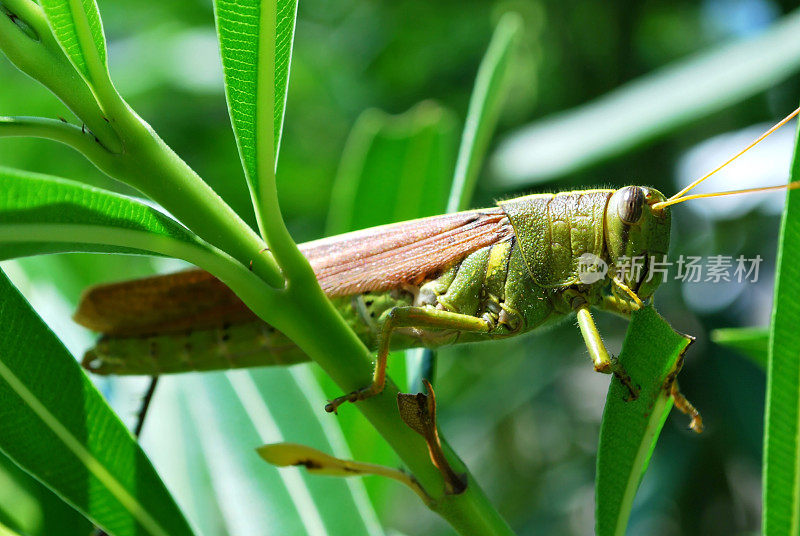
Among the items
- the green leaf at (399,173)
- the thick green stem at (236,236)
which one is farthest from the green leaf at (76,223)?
the green leaf at (399,173)

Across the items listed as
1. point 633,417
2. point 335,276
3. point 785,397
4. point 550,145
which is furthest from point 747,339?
point 550,145

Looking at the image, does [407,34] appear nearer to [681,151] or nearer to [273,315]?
[681,151]

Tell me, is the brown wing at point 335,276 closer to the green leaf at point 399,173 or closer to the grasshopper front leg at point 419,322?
the grasshopper front leg at point 419,322

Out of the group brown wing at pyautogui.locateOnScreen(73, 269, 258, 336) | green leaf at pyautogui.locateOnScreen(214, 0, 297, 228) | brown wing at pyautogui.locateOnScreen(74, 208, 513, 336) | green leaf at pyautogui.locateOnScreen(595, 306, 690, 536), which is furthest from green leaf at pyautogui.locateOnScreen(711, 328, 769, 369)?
brown wing at pyautogui.locateOnScreen(73, 269, 258, 336)

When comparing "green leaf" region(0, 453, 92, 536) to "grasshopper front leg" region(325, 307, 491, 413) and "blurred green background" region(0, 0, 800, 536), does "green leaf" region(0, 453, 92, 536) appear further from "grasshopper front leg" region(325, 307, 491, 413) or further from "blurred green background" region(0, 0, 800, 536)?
"blurred green background" region(0, 0, 800, 536)

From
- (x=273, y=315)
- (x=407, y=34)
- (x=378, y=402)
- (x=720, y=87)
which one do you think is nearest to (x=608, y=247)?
(x=378, y=402)

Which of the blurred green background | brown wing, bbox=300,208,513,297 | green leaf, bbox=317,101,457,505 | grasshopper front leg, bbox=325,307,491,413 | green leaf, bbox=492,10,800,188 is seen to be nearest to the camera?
grasshopper front leg, bbox=325,307,491,413
